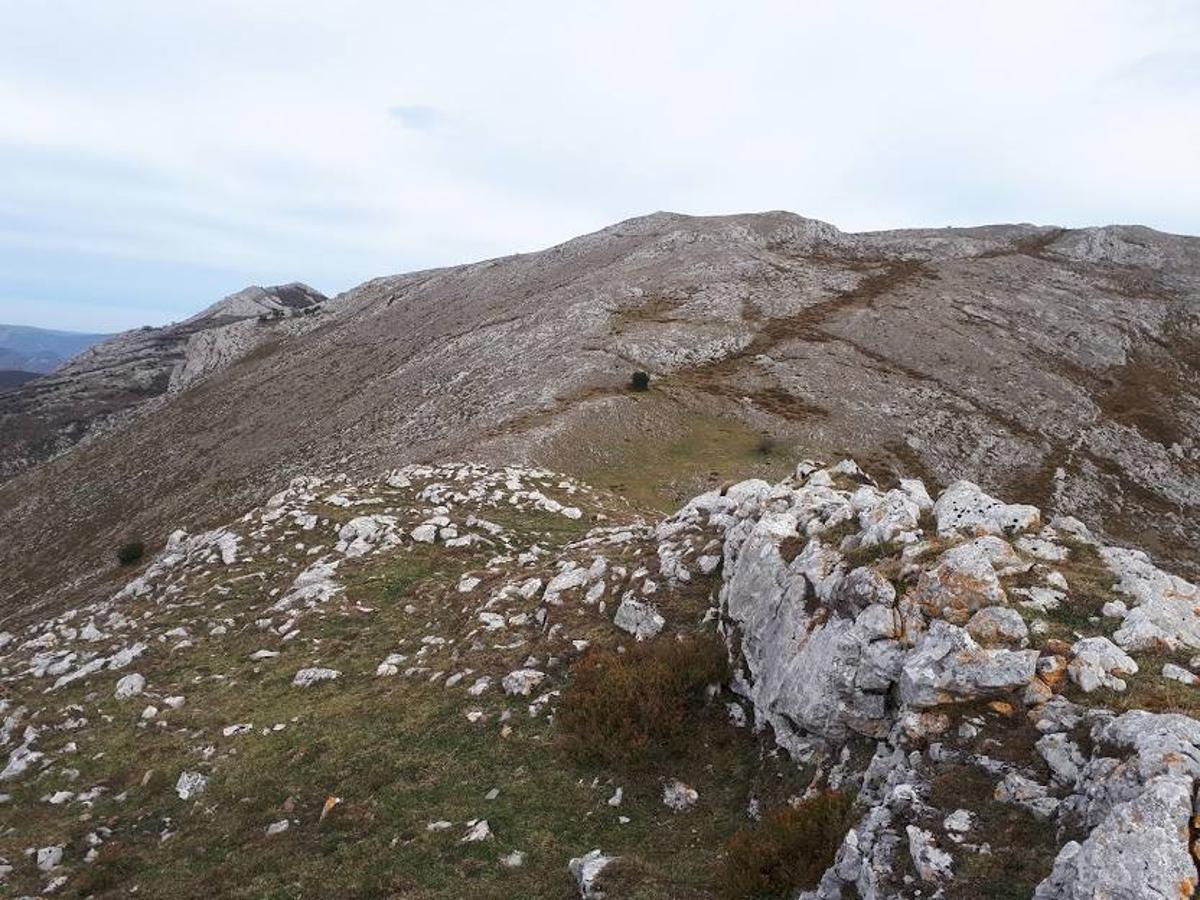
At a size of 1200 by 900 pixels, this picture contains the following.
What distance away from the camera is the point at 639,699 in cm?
1503

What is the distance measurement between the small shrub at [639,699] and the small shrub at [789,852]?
12.7 ft

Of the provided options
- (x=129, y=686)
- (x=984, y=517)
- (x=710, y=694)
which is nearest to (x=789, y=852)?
(x=710, y=694)

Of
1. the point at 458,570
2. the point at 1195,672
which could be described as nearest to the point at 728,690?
the point at 1195,672

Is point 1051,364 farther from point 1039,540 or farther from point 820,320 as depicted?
point 1039,540

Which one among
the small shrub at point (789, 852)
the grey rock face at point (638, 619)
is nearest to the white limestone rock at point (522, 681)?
the grey rock face at point (638, 619)

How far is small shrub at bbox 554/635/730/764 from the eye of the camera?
47.3 feet

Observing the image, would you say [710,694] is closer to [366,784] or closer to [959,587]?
[959,587]

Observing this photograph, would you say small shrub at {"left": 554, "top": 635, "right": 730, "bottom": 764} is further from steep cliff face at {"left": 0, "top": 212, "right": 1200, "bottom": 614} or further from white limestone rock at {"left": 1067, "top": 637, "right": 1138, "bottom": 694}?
steep cliff face at {"left": 0, "top": 212, "right": 1200, "bottom": 614}

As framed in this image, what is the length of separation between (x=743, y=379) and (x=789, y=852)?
5063 centimetres

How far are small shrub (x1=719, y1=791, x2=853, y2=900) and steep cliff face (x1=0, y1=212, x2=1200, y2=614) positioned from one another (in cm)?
3175

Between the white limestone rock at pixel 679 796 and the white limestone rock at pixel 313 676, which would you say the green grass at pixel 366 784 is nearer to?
the white limestone rock at pixel 679 796

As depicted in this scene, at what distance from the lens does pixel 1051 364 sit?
66375 mm

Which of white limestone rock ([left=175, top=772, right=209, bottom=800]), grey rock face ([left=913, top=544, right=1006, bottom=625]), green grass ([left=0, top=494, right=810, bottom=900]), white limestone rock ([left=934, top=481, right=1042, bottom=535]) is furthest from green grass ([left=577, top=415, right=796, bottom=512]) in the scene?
grey rock face ([left=913, top=544, right=1006, bottom=625])

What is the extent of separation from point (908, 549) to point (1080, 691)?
3.63m
